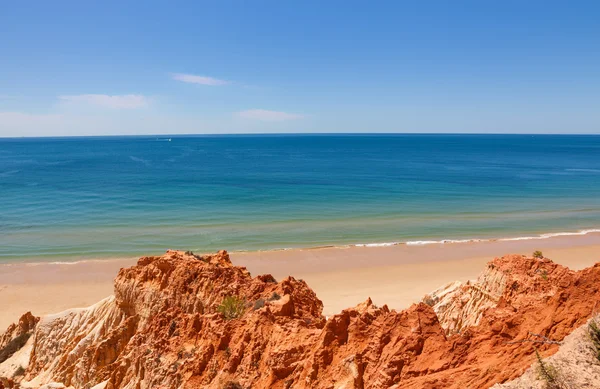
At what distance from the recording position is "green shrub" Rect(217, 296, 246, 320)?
12.0 metres

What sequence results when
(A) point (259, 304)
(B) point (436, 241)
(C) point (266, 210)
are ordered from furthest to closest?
(C) point (266, 210)
(B) point (436, 241)
(A) point (259, 304)

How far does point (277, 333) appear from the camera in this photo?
997 cm

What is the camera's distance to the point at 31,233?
39.8 m

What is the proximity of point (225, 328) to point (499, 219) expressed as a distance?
44.1m

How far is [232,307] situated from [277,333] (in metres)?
2.68

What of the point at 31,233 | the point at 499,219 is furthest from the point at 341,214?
the point at 31,233

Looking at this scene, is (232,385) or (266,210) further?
(266,210)

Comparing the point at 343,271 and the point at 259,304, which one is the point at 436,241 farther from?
the point at 259,304

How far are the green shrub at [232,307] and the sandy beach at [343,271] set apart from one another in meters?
11.5

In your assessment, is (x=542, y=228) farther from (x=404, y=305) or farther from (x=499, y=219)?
(x=404, y=305)

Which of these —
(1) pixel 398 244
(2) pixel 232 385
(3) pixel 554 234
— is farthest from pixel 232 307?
(3) pixel 554 234

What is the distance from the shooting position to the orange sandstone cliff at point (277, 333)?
8.16 metres

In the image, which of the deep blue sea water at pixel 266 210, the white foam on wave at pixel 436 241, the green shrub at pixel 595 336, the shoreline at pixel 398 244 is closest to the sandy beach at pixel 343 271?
the shoreline at pixel 398 244

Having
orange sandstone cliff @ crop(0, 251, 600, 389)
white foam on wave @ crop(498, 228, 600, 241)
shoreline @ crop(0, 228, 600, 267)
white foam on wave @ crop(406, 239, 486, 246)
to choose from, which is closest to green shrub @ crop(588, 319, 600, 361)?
orange sandstone cliff @ crop(0, 251, 600, 389)
